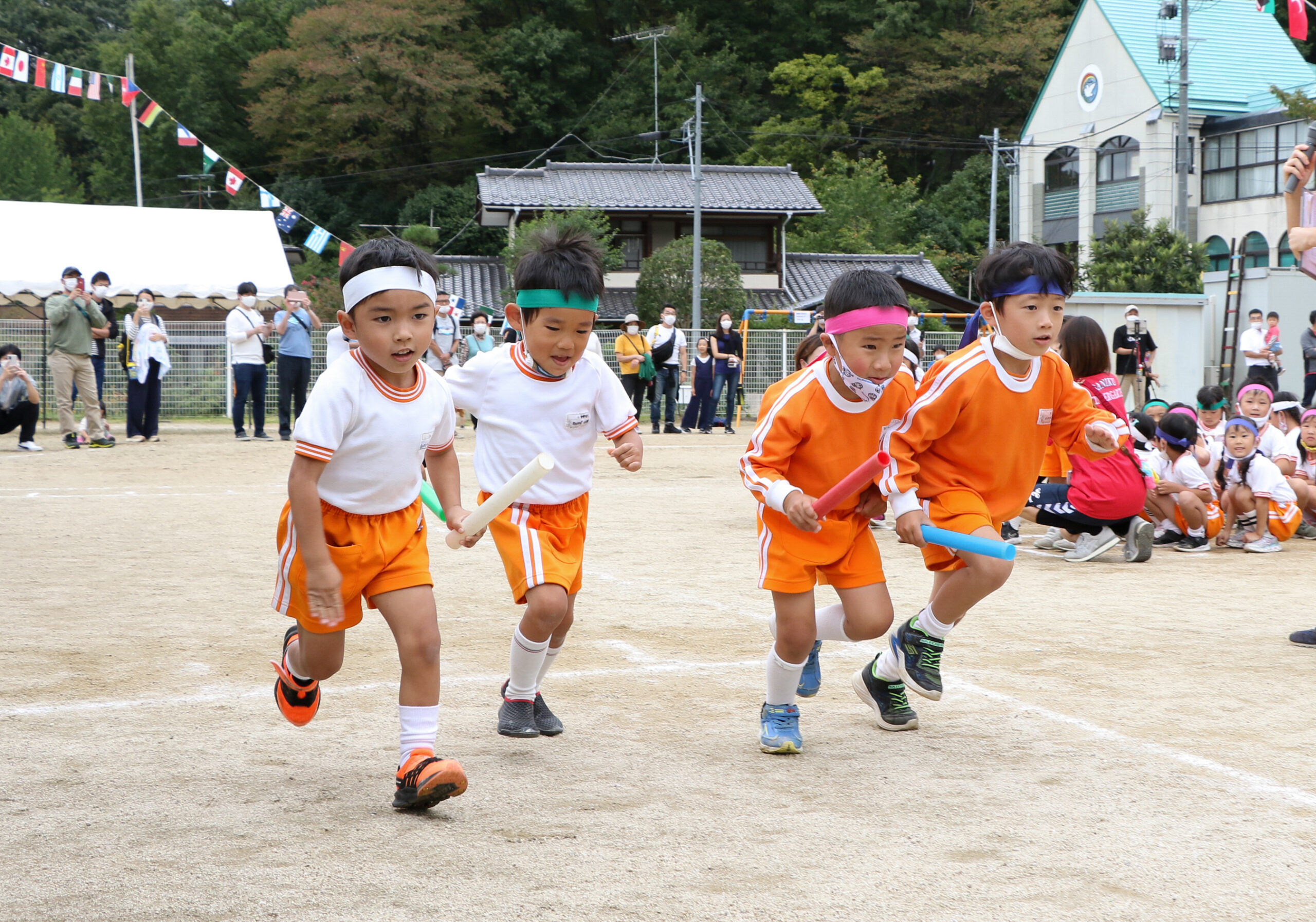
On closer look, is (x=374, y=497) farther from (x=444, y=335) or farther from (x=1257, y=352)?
(x=1257, y=352)

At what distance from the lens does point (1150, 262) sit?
99.7ft

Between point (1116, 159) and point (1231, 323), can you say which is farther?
point (1116, 159)

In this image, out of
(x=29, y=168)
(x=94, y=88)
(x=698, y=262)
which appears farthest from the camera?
(x=29, y=168)

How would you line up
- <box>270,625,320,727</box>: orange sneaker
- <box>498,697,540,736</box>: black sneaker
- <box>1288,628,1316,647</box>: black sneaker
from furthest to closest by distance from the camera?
1. <box>1288,628,1316,647</box>: black sneaker
2. <box>498,697,540,736</box>: black sneaker
3. <box>270,625,320,727</box>: orange sneaker

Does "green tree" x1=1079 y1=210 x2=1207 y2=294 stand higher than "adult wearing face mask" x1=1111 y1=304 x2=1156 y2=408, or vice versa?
"green tree" x1=1079 y1=210 x2=1207 y2=294

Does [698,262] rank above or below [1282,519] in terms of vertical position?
above

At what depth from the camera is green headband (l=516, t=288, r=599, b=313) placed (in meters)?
4.01

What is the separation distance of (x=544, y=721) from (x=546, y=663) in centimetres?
19

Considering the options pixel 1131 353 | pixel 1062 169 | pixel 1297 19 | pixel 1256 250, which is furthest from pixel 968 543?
pixel 1062 169

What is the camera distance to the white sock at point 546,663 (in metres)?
4.10

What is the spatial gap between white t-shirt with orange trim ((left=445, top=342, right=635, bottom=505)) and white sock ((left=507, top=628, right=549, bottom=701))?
1.53 ft

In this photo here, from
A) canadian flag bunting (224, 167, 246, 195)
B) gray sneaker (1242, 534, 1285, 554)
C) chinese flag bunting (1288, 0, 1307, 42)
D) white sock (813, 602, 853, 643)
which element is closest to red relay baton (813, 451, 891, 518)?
white sock (813, 602, 853, 643)

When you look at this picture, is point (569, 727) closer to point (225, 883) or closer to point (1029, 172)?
point (225, 883)

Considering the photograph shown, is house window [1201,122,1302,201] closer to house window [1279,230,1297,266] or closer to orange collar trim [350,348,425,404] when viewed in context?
house window [1279,230,1297,266]
